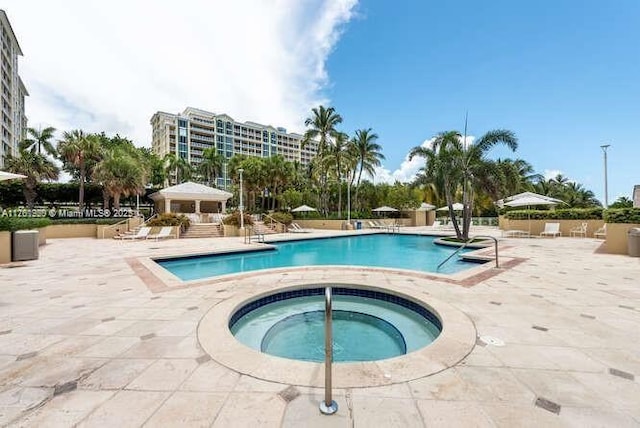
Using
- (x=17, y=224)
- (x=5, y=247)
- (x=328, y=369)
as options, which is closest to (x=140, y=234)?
(x=17, y=224)

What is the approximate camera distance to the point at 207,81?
49.1 feet

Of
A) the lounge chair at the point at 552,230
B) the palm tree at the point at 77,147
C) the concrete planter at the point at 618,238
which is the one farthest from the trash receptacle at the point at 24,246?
the lounge chair at the point at 552,230

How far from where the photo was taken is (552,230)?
16438mm

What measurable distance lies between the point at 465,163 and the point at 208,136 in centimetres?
7428

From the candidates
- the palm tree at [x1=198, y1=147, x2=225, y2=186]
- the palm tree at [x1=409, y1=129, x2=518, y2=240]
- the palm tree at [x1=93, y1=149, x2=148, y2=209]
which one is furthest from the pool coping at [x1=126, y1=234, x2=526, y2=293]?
the palm tree at [x1=198, y1=147, x2=225, y2=186]

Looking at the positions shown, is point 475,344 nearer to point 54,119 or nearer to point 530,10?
point 530,10

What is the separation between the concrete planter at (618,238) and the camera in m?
9.91

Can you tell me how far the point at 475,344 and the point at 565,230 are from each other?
1972 cm

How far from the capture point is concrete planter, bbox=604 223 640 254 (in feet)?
32.5

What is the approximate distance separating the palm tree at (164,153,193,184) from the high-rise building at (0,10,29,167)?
75.9ft

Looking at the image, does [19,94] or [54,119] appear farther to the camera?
[19,94]

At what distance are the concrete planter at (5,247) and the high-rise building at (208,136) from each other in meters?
56.7

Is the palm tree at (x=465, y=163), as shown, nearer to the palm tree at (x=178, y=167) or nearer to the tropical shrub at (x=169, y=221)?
the tropical shrub at (x=169, y=221)

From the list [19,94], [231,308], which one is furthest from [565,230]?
[19,94]
